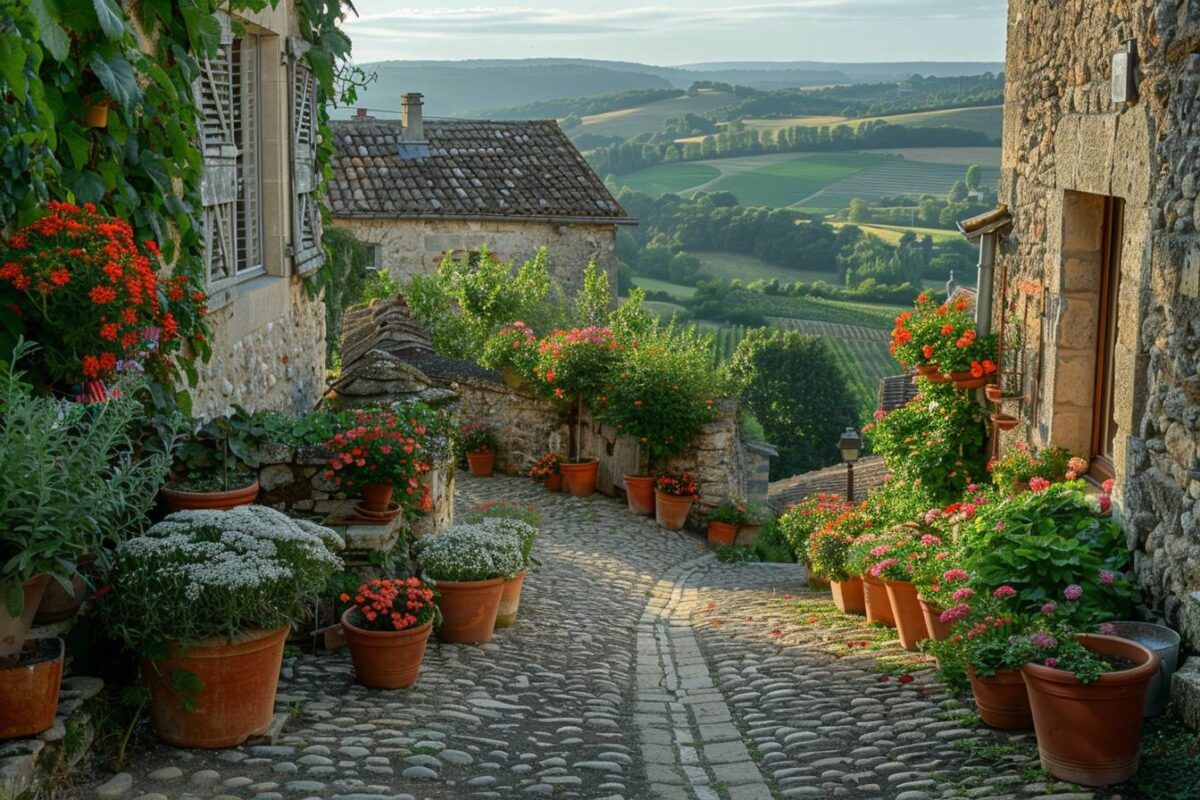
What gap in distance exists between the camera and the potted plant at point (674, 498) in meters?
13.6

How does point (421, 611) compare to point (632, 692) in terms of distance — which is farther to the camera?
point (632, 692)

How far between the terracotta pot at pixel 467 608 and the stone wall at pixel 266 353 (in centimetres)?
162

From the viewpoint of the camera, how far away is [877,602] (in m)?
7.66

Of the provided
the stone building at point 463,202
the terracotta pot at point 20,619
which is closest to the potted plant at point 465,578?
the terracotta pot at point 20,619

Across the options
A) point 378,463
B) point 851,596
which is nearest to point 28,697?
point 378,463

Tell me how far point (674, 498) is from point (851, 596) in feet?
16.8

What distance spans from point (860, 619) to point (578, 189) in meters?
14.4

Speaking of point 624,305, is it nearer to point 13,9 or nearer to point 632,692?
point 632,692

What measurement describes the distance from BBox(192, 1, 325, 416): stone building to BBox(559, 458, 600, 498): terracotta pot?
5.31 meters

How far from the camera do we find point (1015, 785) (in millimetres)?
4617

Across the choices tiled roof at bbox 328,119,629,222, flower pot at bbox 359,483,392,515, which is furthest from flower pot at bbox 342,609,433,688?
tiled roof at bbox 328,119,629,222

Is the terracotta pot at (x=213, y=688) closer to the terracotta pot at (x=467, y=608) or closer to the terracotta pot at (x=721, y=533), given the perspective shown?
the terracotta pot at (x=467, y=608)

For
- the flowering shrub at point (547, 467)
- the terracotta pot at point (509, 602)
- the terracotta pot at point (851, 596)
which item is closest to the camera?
the terracotta pot at point (509, 602)

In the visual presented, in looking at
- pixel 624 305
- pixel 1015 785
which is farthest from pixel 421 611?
pixel 624 305
